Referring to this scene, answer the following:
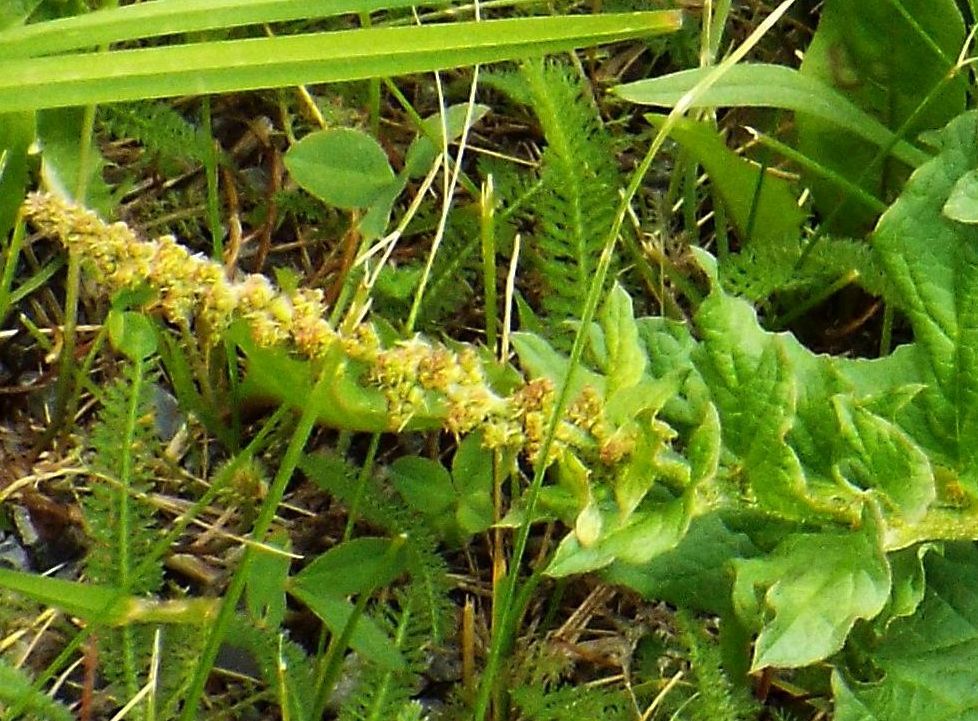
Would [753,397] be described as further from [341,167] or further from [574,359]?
[341,167]

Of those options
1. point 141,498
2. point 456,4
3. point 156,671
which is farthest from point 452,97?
point 156,671

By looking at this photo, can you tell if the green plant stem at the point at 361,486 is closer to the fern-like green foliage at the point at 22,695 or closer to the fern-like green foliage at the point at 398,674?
the fern-like green foliage at the point at 398,674

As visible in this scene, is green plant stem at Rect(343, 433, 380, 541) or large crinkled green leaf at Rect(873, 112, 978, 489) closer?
large crinkled green leaf at Rect(873, 112, 978, 489)

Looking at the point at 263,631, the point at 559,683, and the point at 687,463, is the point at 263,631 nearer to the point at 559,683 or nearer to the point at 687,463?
the point at 559,683

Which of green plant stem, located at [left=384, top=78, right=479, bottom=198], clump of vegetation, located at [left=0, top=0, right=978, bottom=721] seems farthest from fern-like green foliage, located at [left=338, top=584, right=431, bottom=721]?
green plant stem, located at [left=384, top=78, right=479, bottom=198]

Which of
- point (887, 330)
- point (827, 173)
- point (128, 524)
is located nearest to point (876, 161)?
point (827, 173)

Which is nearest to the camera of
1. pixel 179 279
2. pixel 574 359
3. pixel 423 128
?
pixel 179 279

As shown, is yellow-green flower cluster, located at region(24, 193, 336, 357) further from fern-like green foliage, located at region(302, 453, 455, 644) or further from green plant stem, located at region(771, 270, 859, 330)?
green plant stem, located at region(771, 270, 859, 330)
